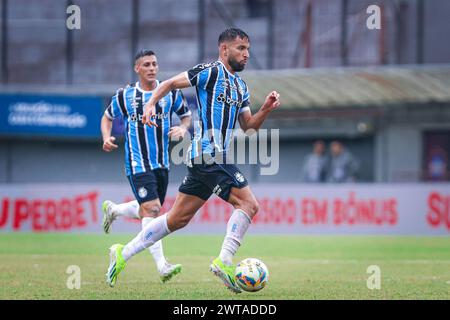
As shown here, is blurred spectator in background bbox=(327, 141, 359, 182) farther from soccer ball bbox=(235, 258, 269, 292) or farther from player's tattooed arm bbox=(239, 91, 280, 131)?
soccer ball bbox=(235, 258, 269, 292)

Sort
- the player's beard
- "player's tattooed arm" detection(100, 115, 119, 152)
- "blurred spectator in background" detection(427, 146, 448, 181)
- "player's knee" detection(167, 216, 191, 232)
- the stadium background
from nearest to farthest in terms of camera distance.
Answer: the player's beard
"player's knee" detection(167, 216, 191, 232)
"player's tattooed arm" detection(100, 115, 119, 152)
"blurred spectator in background" detection(427, 146, 448, 181)
the stadium background

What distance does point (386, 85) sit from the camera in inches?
1022

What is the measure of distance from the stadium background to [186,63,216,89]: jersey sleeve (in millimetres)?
14401

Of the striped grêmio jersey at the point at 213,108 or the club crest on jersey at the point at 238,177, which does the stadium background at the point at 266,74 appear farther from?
the club crest on jersey at the point at 238,177

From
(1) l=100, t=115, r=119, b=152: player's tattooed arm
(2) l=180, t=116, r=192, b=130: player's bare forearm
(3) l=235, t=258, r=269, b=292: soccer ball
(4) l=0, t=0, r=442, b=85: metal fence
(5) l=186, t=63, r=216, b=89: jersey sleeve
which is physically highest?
(4) l=0, t=0, r=442, b=85: metal fence

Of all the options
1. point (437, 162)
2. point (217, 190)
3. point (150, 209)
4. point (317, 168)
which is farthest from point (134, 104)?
point (437, 162)

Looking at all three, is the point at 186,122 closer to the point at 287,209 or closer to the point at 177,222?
the point at 177,222

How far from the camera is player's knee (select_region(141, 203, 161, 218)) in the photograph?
11.5 m

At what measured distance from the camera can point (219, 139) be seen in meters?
9.90

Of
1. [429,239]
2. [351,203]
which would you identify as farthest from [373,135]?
[429,239]

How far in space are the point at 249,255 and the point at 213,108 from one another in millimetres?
5690

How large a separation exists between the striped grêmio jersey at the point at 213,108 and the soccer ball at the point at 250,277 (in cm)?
112

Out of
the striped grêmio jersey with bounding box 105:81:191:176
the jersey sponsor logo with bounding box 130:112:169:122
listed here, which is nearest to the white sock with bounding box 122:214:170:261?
the striped grêmio jersey with bounding box 105:81:191:176

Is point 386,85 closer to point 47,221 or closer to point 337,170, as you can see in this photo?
point 337,170
